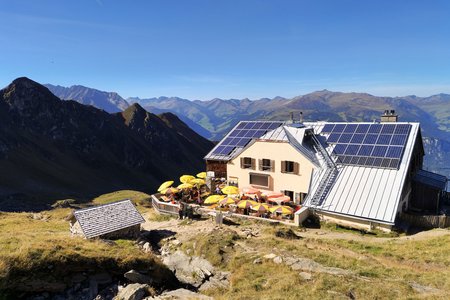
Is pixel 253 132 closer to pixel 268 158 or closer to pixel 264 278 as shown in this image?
pixel 268 158

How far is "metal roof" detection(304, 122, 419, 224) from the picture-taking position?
1250 inches

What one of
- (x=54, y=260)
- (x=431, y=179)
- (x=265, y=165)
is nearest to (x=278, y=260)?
(x=54, y=260)

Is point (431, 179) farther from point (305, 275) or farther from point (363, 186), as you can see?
point (305, 275)

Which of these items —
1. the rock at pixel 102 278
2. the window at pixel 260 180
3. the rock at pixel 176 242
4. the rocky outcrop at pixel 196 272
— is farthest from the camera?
the window at pixel 260 180

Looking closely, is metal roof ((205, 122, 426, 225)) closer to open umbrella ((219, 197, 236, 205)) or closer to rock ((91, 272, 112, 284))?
open umbrella ((219, 197, 236, 205))

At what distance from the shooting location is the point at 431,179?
1554 inches

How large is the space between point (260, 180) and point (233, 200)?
6.53m

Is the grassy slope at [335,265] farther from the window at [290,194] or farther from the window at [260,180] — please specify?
the window at [260,180]

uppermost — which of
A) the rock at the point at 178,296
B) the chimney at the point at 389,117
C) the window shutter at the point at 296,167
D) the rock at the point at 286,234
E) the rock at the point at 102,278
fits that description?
the chimney at the point at 389,117

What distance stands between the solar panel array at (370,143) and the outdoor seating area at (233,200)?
9330 mm

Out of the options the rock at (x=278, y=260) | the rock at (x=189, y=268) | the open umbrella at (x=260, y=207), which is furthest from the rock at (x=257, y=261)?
the open umbrella at (x=260, y=207)

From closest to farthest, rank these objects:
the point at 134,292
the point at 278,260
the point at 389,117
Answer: the point at 134,292 < the point at 278,260 < the point at 389,117

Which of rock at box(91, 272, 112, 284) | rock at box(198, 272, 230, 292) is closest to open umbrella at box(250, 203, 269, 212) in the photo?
rock at box(198, 272, 230, 292)

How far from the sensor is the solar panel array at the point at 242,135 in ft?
155
